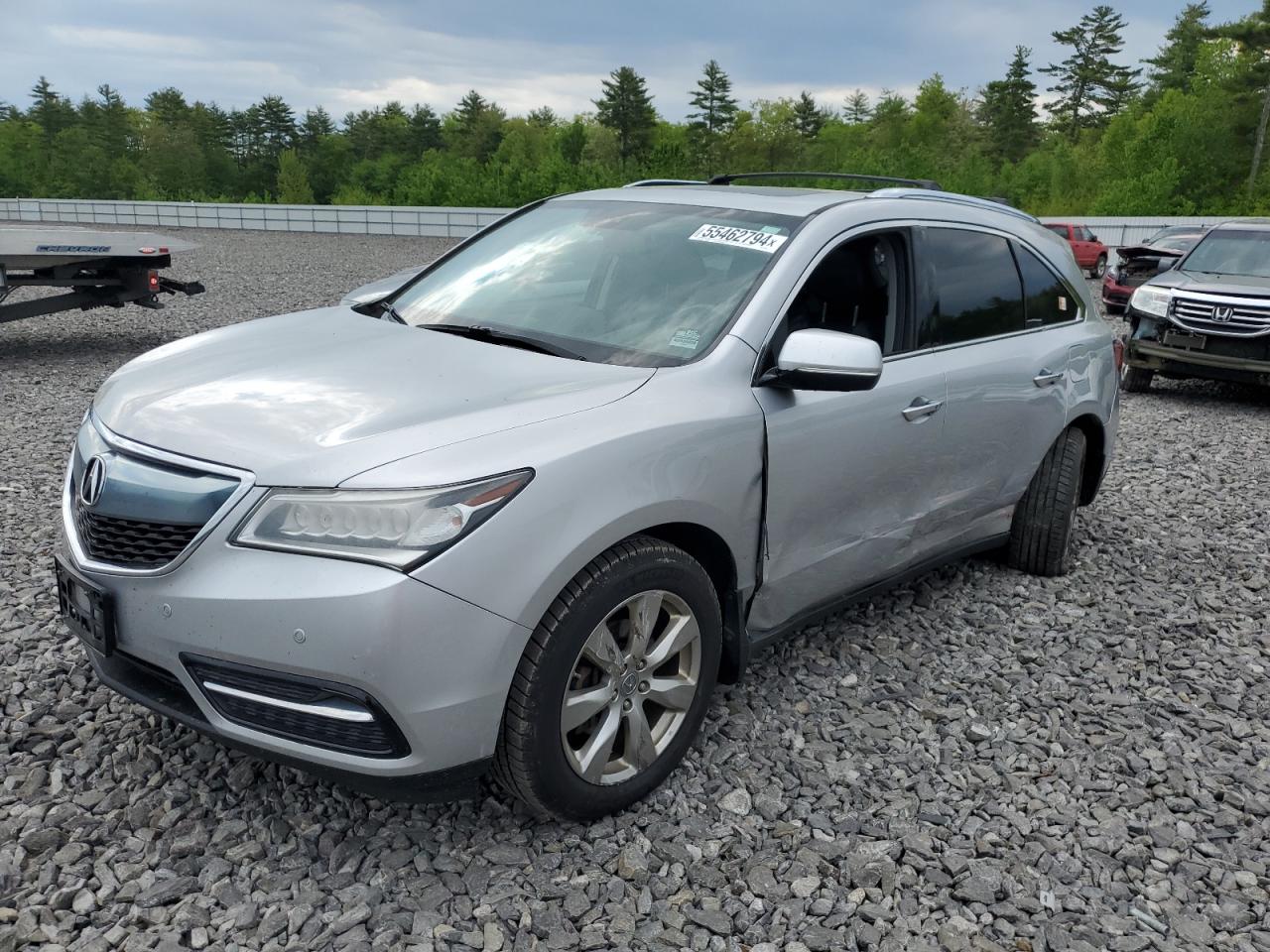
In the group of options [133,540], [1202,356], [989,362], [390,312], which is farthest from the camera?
[1202,356]

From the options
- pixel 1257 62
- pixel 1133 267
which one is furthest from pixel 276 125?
pixel 1133 267

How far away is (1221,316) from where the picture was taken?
9.92 metres

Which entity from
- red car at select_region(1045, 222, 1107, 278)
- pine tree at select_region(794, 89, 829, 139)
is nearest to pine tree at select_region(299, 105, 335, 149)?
pine tree at select_region(794, 89, 829, 139)

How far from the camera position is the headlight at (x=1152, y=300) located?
10.3 meters

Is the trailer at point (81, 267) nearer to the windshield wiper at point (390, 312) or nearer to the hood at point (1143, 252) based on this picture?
the windshield wiper at point (390, 312)

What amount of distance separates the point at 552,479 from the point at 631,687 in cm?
71

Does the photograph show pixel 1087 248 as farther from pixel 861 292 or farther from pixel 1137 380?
pixel 861 292

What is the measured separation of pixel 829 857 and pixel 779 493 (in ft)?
3.45

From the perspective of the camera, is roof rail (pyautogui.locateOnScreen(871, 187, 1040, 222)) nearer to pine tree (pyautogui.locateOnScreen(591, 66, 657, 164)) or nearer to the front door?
the front door

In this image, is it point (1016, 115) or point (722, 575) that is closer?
point (722, 575)

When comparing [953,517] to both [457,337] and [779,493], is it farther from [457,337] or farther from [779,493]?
[457,337]

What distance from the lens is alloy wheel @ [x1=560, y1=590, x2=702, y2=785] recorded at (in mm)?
2812

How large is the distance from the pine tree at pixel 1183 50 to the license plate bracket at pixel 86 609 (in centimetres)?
8471

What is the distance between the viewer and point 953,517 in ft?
14.0
